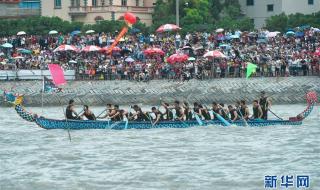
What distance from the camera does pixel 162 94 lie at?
215 feet

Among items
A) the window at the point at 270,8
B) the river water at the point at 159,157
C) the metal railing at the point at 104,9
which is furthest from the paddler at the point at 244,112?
the metal railing at the point at 104,9

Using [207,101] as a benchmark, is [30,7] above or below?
above

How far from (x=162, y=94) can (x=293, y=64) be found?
7988mm

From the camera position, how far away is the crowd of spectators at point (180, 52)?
62.8m

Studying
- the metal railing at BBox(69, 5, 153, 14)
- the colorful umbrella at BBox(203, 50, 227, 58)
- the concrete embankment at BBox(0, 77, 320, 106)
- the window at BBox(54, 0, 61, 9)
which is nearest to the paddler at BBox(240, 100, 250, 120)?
the colorful umbrella at BBox(203, 50, 227, 58)

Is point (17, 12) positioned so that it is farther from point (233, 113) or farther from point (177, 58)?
point (233, 113)

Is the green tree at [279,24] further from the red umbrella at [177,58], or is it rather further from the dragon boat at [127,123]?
the dragon boat at [127,123]

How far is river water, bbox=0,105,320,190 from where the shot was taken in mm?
35188

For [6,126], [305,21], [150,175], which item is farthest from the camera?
[305,21]

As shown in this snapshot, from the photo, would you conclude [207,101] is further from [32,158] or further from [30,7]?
[30,7]

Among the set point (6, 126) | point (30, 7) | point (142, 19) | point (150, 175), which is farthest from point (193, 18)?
point (150, 175)

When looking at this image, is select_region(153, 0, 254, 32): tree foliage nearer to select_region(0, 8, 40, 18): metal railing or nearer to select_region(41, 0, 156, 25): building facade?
select_region(41, 0, 156, 25): building facade

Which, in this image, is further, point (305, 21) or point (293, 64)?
point (305, 21)

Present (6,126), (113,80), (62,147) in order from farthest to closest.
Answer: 1. (113,80)
2. (6,126)
3. (62,147)
